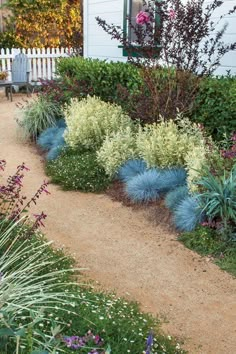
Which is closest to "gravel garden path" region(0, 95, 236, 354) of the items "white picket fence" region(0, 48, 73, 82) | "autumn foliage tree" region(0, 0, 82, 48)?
"white picket fence" region(0, 48, 73, 82)

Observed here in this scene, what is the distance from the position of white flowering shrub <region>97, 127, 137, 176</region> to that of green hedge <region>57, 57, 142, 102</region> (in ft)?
4.09

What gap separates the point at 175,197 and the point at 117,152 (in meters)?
1.30

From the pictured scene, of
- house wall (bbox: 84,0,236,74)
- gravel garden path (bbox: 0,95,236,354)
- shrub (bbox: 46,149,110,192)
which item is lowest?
gravel garden path (bbox: 0,95,236,354)

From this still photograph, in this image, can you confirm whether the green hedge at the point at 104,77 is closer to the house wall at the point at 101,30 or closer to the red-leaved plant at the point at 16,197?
the house wall at the point at 101,30

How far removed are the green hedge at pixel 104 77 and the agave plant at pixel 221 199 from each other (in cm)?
310

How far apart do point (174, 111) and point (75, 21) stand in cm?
1086

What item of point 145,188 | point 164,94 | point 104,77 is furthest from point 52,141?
point 145,188

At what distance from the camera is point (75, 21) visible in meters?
15.7

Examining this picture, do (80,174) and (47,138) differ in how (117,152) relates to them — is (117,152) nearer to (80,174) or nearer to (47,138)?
(80,174)

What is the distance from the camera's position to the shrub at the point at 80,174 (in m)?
5.70

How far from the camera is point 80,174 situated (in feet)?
19.1

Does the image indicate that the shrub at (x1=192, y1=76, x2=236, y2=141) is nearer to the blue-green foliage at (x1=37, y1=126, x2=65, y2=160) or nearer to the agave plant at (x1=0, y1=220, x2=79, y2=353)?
the blue-green foliage at (x1=37, y1=126, x2=65, y2=160)

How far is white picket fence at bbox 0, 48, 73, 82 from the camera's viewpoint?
45.7 ft

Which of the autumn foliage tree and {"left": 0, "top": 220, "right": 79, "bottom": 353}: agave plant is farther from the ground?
the autumn foliage tree
